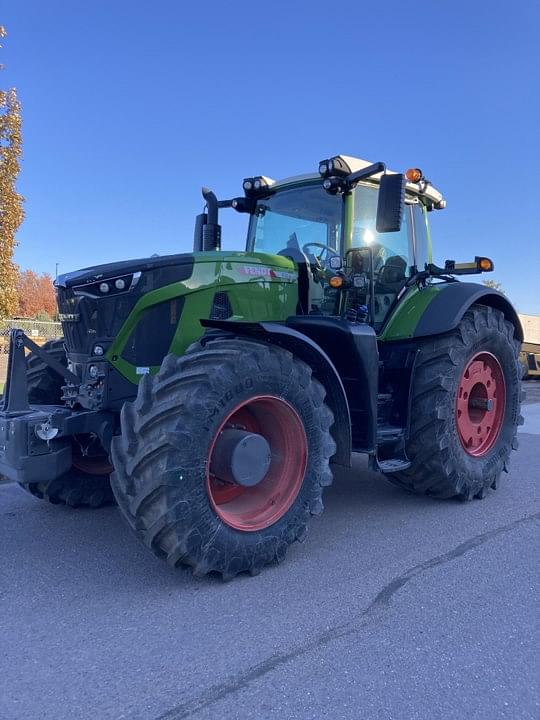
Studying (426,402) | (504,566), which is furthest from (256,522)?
(426,402)

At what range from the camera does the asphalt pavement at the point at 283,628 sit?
232 cm

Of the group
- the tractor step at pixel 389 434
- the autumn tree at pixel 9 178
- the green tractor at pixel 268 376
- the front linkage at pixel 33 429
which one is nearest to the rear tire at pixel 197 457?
the green tractor at pixel 268 376

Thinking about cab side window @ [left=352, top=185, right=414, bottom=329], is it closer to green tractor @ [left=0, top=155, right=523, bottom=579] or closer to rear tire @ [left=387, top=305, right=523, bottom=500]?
green tractor @ [left=0, top=155, right=523, bottom=579]

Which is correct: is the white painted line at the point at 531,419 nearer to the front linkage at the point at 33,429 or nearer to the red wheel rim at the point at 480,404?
the red wheel rim at the point at 480,404

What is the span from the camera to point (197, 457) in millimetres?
3188

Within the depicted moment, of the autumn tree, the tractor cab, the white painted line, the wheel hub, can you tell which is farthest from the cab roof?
the autumn tree

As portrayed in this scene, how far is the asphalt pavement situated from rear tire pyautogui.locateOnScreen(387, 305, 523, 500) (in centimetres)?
58

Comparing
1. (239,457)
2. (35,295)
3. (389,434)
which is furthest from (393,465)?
(35,295)

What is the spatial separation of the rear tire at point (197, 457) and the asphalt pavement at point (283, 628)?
9.1 inches

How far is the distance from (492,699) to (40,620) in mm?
2079

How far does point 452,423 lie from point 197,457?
2.50 metres

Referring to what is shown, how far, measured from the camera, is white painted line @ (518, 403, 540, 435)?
380 inches

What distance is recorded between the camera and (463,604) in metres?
3.18

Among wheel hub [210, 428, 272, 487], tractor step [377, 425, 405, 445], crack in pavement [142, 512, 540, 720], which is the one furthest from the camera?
tractor step [377, 425, 405, 445]
